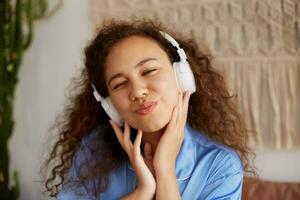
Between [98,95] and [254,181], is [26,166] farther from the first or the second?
[98,95]

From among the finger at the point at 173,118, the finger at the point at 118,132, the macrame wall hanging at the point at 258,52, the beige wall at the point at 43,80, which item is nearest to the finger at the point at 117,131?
the finger at the point at 118,132

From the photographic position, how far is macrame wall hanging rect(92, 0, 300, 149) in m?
1.71

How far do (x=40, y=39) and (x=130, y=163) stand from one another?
3.79ft

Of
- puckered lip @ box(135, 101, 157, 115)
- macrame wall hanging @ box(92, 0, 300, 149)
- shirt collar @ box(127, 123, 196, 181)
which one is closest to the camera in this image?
puckered lip @ box(135, 101, 157, 115)

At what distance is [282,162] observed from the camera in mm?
1774

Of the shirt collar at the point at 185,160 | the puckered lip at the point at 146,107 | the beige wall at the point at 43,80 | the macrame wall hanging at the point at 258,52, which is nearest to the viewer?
the puckered lip at the point at 146,107

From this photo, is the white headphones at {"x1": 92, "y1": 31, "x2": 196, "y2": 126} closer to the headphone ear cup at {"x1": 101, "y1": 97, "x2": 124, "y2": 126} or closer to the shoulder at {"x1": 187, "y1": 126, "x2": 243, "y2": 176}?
the headphone ear cup at {"x1": 101, "y1": 97, "x2": 124, "y2": 126}

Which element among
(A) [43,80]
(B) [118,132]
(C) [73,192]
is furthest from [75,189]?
(A) [43,80]

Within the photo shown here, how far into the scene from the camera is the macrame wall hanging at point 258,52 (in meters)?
1.71

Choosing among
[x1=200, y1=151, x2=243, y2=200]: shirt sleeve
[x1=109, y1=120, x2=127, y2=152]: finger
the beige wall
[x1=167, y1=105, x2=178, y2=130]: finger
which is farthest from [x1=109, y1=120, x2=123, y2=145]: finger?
the beige wall

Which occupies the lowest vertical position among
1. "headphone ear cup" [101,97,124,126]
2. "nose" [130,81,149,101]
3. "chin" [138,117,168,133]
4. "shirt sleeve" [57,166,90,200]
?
"shirt sleeve" [57,166,90,200]

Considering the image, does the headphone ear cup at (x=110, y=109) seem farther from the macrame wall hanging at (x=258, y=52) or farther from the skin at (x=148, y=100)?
the macrame wall hanging at (x=258, y=52)

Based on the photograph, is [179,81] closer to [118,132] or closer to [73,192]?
[118,132]

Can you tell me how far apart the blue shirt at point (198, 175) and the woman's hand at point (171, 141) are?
5 cm
